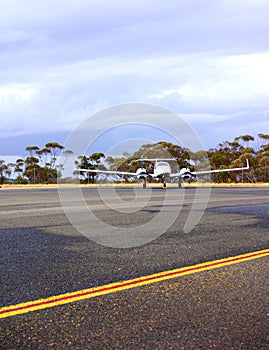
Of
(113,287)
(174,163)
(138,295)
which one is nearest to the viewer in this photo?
(138,295)

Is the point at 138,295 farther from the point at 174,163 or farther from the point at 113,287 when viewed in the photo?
the point at 174,163

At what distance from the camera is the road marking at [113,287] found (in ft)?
13.6

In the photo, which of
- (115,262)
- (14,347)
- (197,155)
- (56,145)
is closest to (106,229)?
(115,262)

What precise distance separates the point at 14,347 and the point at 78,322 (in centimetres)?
67

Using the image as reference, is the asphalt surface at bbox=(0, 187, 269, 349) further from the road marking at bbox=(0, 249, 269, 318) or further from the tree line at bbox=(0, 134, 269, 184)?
the tree line at bbox=(0, 134, 269, 184)

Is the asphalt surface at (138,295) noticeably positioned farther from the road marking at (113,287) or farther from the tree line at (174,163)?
the tree line at (174,163)

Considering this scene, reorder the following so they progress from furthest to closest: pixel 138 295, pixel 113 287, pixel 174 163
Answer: pixel 174 163
pixel 113 287
pixel 138 295

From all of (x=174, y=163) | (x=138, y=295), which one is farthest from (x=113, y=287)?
(x=174, y=163)

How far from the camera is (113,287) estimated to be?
193 inches

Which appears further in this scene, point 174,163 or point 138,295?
point 174,163

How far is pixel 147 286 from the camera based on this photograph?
4961 millimetres

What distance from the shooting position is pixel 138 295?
461cm

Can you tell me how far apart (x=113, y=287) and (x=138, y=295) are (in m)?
0.41

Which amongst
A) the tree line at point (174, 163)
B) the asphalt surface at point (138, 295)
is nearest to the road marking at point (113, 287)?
the asphalt surface at point (138, 295)
